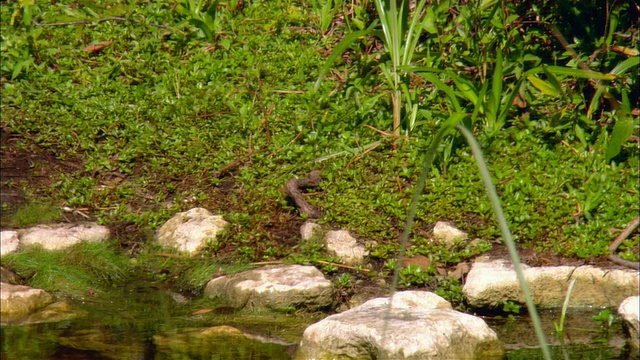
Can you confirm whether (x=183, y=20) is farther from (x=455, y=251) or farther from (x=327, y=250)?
(x=455, y=251)

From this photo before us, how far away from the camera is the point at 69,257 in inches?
186

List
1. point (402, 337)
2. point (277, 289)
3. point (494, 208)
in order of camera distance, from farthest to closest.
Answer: point (277, 289) < point (402, 337) < point (494, 208)

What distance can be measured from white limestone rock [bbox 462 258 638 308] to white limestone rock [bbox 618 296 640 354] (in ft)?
1.63

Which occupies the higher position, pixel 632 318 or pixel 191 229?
pixel 632 318

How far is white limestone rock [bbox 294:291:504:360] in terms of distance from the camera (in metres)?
3.39

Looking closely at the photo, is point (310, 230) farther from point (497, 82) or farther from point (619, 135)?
point (619, 135)

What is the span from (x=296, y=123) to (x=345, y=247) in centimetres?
126

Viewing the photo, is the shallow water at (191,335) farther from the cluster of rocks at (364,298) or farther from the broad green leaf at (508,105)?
the broad green leaf at (508,105)

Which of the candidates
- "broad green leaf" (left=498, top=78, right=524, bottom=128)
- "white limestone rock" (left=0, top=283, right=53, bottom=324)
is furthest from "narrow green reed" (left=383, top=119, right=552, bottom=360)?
"broad green leaf" (left=498, top=78, right=524, bottom=128)

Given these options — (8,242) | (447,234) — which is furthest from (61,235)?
(447,234)

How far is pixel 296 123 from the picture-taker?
5660 millimetres

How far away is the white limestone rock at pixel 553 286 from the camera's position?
414cm

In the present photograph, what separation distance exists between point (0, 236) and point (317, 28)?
310cm

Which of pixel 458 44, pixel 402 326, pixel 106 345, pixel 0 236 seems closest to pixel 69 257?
pixel 0 236
